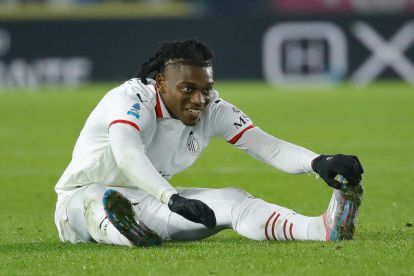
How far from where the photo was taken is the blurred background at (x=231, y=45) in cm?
2591

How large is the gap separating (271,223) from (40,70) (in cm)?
2003

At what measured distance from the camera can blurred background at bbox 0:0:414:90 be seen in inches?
1020

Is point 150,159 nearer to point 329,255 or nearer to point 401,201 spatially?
point 329,255

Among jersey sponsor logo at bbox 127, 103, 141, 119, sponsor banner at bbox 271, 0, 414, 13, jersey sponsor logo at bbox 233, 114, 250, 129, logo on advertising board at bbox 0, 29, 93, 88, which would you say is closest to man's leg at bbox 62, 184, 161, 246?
jersey sponsor logo at bbox 127, 103, 141, 119

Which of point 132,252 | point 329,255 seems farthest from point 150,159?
point 329,255

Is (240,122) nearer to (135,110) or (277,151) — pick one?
(277,151)

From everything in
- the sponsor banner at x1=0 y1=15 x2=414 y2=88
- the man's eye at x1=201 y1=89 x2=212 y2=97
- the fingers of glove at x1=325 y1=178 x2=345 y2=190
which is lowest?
the sponsor banner at x1=0 y1=15 x2=414 y2=88

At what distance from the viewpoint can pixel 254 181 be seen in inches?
473

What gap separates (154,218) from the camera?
24.6ft

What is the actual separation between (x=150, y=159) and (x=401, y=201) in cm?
322

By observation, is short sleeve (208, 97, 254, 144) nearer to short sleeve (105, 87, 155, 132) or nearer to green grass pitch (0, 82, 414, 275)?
short sleeve (105, 87, 155, 132)

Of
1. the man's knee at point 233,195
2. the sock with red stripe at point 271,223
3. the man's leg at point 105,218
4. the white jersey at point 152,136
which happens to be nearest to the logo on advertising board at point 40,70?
the white jersey at point 152,136

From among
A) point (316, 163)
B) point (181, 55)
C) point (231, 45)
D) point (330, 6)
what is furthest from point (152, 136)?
point (330, 6)

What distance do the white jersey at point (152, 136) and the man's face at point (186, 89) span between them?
3.7 inches
